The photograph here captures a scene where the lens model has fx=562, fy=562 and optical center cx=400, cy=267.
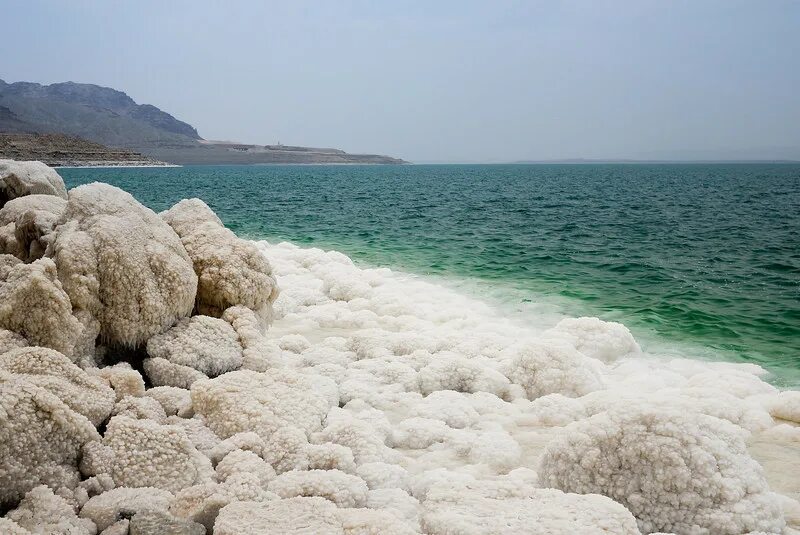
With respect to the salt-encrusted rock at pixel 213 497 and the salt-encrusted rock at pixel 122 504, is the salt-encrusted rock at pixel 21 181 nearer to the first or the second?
the salt-encrusted rock at pixel 122 504

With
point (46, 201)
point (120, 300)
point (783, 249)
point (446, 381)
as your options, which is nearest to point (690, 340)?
point (446, 381)

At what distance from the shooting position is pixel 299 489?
368cm

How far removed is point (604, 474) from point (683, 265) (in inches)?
588

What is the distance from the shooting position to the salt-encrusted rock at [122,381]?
4758 mm

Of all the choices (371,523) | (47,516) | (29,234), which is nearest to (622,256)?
(29,234)

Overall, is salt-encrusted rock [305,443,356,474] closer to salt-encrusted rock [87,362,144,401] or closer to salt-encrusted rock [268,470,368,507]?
salt-encrusted rock [268,470,368,507]

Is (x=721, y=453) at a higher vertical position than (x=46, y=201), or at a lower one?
lower

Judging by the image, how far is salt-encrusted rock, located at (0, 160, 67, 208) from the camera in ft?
30.8

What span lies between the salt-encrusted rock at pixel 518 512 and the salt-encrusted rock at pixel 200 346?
9.30 feet

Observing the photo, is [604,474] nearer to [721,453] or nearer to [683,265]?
[721,453]

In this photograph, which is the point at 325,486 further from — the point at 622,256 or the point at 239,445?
the point at 622,256

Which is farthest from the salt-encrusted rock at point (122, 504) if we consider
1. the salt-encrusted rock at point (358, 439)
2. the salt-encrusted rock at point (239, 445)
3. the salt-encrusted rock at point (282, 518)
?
the salt-encrusted rock at point (358, 439)

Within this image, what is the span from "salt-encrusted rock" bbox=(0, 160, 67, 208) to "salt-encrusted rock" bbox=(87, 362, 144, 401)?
20.0 ft

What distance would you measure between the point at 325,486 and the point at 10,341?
320 cm
